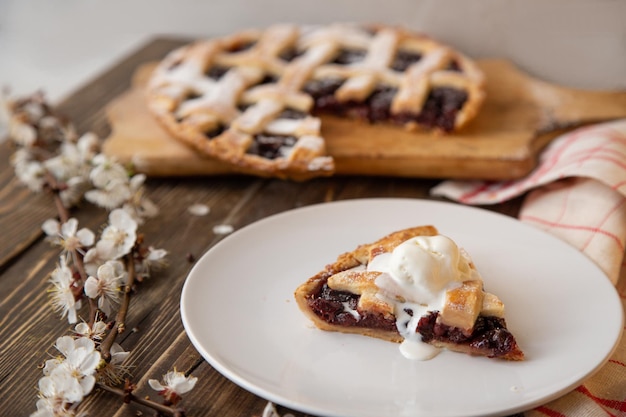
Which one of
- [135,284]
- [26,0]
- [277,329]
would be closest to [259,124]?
[135,284]

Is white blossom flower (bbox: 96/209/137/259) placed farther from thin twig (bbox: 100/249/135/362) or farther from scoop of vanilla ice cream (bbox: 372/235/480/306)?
scoop of vanilla ice cream (bbox: 372/235/480/306)

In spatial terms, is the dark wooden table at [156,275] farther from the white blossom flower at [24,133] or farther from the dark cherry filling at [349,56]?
the dark cherry filling at [349,56]

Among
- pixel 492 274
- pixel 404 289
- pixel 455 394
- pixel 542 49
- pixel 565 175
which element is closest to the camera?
pixel 455 394

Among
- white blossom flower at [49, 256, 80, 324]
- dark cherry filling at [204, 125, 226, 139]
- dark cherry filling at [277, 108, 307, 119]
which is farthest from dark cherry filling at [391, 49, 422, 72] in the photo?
white blossom flower at [49, 256, 80, 324]

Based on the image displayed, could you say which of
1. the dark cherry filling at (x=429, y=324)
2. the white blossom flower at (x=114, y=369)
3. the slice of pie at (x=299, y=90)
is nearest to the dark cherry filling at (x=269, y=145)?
the slice of pie at (x=299, y=90)

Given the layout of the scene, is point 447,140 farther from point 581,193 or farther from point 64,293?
point 64,293

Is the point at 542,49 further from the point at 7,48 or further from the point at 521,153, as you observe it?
the point at 7,48
